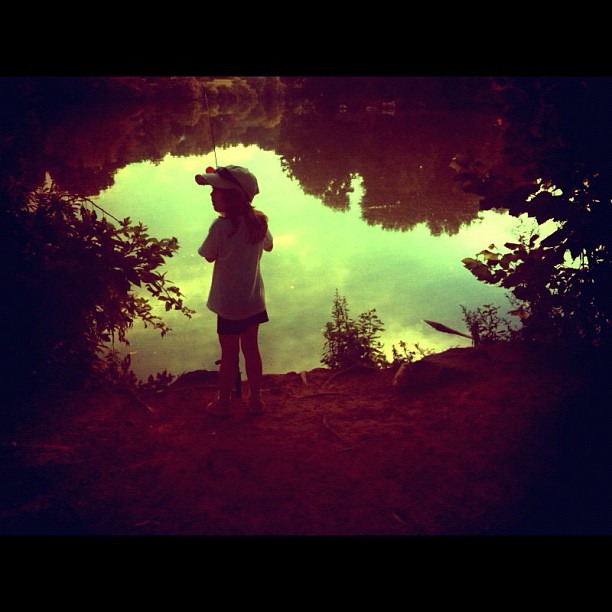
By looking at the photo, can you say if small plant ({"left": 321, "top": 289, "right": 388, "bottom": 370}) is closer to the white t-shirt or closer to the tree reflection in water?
the tree reflection in water

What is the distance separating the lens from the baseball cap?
3.50 meters

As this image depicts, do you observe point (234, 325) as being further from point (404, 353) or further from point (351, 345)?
point (404, 353)

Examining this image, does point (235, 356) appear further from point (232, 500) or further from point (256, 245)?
point (232, 500)

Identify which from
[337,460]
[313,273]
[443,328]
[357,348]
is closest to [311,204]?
[313,273]

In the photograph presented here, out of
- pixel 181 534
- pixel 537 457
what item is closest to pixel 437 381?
pixel 537 457

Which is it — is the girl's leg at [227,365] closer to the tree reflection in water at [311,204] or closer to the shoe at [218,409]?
the shoe at [218,409]

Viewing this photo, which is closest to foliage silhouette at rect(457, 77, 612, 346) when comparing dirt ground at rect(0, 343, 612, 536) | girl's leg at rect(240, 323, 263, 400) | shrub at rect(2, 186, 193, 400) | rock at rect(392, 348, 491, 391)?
dirt ground at rect(0, 343, 612, 536)

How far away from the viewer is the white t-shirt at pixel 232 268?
358 centimetres

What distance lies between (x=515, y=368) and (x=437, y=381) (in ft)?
2.02

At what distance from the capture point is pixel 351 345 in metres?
5.32

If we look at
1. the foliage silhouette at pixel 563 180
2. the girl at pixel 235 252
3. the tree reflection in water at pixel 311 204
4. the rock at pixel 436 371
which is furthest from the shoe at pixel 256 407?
the foliage silhouette at pixel 563 180

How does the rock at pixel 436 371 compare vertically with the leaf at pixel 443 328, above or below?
below

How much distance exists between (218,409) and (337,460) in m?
1.04

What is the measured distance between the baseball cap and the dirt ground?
1624 mm
